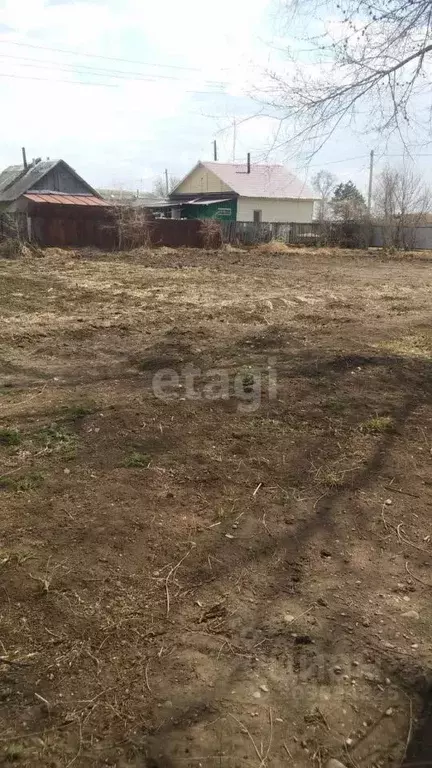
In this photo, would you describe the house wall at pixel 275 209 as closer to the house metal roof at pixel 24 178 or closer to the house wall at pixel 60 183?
the house metal roof at pixel 24 178

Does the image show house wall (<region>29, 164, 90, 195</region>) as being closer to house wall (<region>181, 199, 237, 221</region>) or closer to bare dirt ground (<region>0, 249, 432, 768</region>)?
house wall (<region>181, 199, 237, 221</region>)

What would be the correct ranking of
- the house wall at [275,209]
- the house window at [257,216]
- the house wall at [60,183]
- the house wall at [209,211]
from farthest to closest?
the house window at [257,216] → the house wall at [275,209] → the house wall at [60,183] → the house wall at [209,211]

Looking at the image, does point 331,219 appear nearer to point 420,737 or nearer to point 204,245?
point 204,245

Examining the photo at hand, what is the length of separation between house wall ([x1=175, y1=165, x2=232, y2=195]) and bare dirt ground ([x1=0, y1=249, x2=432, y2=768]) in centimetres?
3401

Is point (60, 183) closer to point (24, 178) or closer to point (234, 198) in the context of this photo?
point (24, 178)

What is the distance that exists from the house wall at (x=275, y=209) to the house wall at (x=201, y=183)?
1460 mm

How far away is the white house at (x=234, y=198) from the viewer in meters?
34.7

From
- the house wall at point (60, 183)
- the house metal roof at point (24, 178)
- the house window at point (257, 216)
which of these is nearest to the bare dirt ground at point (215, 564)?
the house window at point (257, 216)

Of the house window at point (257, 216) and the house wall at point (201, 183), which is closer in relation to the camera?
the house window at point (257, 216)

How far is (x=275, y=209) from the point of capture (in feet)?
124

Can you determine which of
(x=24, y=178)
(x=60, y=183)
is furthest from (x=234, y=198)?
(x=24, y=178)

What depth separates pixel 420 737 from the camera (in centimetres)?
179

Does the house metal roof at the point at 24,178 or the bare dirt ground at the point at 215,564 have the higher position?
the house metal roof at the point at 24,178

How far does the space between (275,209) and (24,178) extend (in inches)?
637
